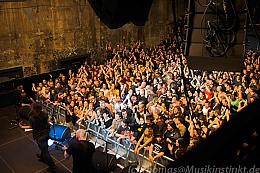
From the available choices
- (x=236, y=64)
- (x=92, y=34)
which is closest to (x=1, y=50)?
(x=92, y=34)

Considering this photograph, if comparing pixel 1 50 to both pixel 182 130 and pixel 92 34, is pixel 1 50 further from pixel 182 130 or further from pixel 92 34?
pixel 182 130

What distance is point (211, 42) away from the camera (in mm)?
4477

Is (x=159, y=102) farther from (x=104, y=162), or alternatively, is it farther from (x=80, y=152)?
(x=80, y=152)

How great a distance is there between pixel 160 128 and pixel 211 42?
240 cm

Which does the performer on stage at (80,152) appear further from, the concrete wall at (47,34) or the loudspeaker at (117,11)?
the concrete wall at (47,34)

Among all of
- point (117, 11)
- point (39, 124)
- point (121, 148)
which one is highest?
point (117, 11)

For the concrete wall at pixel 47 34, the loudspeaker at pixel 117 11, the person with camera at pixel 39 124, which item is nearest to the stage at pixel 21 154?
the person with camera at pixel 39 124

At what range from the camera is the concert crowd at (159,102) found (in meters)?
5.66

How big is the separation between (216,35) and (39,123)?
147 inches

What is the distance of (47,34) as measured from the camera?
12398mm

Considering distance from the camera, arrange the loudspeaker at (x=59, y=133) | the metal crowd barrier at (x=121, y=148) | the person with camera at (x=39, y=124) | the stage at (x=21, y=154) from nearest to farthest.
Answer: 1. the person with camera at (x=39, y=124)
2. the metal crowd barrier at (x=121, y=148)
3. the stage at (x=21, y=154)
4. the loudspeaker at (x=59, y=133)

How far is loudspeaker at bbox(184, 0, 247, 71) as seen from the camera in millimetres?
4227

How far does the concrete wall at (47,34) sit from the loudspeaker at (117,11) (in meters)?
8.26

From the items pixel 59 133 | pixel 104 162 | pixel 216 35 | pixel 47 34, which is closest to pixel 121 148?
pixel 104 162
